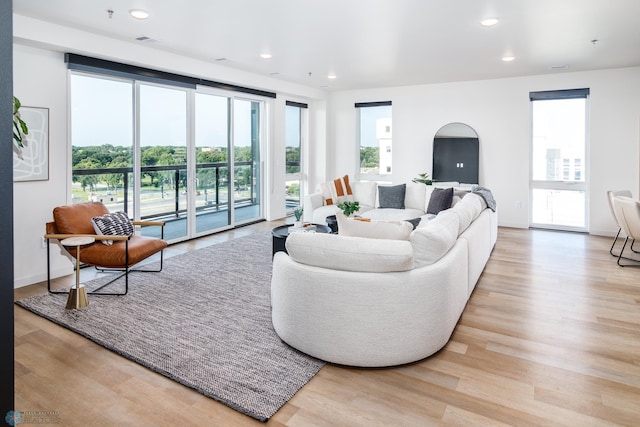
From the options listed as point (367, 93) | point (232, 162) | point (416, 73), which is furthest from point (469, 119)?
point (232, 162)

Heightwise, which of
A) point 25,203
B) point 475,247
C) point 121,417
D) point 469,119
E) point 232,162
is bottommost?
point 121,417

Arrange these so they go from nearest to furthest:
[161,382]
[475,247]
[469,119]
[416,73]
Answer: [161,382], [475,247], [416,73], [469,119]

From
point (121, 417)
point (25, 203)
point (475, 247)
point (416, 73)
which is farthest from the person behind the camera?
point (416, 73)

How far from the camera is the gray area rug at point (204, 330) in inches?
96.0

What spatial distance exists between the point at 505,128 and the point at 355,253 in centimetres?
602

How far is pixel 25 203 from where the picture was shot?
14.3 feet

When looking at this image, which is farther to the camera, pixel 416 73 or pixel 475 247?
pixel 416 73

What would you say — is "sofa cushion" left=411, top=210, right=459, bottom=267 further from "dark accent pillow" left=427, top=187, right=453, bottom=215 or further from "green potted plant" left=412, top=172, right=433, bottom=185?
"green potted plant" left=412, top=172, right=433, bottom=185

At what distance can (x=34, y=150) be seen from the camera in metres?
4.39

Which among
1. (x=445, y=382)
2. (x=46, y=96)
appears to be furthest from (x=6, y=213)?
(x=46, y=96)

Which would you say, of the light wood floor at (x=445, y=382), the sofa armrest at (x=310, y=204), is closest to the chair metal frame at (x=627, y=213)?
the light wood floor at (x=445, y=382)

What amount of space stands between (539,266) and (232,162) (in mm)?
4870

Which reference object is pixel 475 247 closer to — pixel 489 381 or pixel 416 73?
pixel 489 381

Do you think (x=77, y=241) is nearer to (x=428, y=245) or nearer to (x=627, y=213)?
(x=428, y=245)
